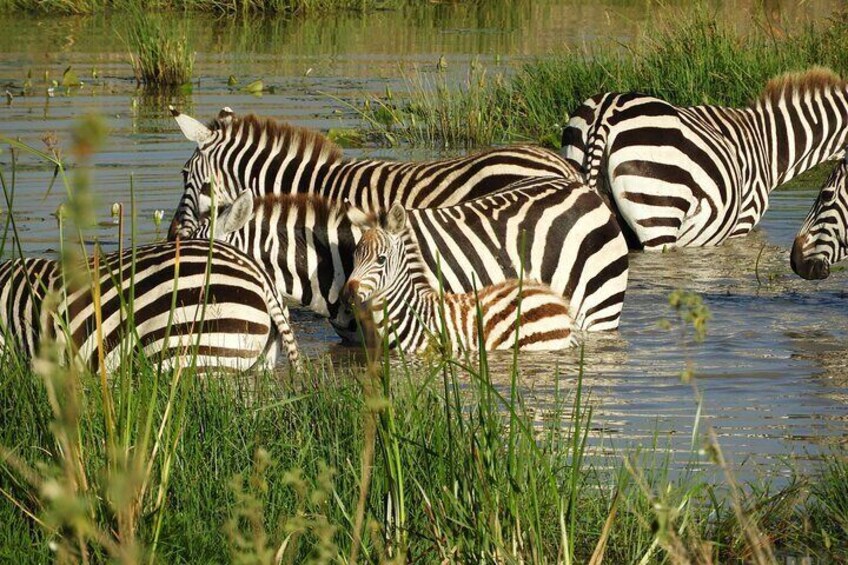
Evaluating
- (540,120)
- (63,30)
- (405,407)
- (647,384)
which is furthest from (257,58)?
(405,407)

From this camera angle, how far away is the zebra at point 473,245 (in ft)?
26.8

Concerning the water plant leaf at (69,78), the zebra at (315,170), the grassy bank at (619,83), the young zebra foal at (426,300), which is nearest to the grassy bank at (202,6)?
the water plant leaf at (69,78)

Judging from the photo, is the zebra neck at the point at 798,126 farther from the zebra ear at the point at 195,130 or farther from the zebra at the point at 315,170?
the zebra ear at the point at 195,130

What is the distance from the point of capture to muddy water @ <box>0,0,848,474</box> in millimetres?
6672

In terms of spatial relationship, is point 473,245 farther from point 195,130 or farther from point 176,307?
point 195,130

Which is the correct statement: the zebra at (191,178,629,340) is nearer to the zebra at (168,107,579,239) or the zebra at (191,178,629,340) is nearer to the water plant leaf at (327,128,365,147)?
the zebra at (168,107,579,239)

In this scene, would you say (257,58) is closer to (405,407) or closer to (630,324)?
(630,324)

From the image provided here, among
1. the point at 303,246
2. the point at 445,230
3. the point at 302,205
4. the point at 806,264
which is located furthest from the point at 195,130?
the point at 806,264

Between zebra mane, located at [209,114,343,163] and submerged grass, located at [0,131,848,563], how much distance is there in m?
4.13

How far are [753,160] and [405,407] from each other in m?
6.85

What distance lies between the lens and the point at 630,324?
342 inches

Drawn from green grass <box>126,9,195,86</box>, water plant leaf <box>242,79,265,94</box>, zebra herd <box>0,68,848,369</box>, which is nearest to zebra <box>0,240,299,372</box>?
zebra herd <box>0,68,848,369</box>

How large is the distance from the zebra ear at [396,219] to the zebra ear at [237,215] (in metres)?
0.75

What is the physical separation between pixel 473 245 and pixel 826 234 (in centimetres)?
225
